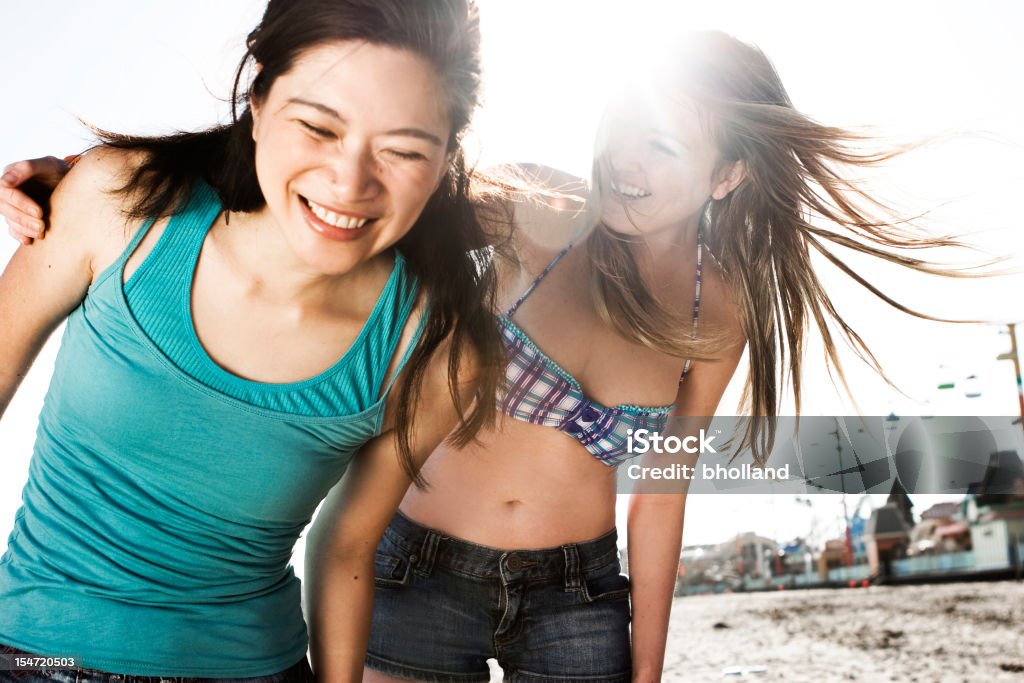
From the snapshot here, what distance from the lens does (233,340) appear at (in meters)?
1.49

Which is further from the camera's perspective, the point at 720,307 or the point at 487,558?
the point at 720,307

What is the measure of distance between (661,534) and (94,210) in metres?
1.60

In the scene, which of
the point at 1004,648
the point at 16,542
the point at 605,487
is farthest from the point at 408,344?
the point at 1004,648

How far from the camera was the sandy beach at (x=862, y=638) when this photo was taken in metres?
8.46

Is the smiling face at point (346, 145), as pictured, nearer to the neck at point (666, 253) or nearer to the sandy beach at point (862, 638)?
the neck at point (666, 253)

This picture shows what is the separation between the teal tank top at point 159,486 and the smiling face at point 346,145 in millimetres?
198

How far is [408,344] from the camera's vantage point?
157 cm

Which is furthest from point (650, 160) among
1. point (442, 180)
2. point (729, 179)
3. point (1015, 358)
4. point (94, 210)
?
point (1015, 358)

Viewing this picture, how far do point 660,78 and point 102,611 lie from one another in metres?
1.73

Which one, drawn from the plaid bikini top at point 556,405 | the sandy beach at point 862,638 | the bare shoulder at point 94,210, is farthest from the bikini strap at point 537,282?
the sandy beach at point 862,638

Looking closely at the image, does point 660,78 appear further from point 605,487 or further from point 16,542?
point 16,542

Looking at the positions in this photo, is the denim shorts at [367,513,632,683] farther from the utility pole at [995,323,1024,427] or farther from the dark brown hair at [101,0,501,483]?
the utility pole at [995,323,1024,427]

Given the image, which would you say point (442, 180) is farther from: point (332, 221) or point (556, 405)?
point (556, 405)

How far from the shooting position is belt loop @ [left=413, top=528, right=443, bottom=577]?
221 centimetres
